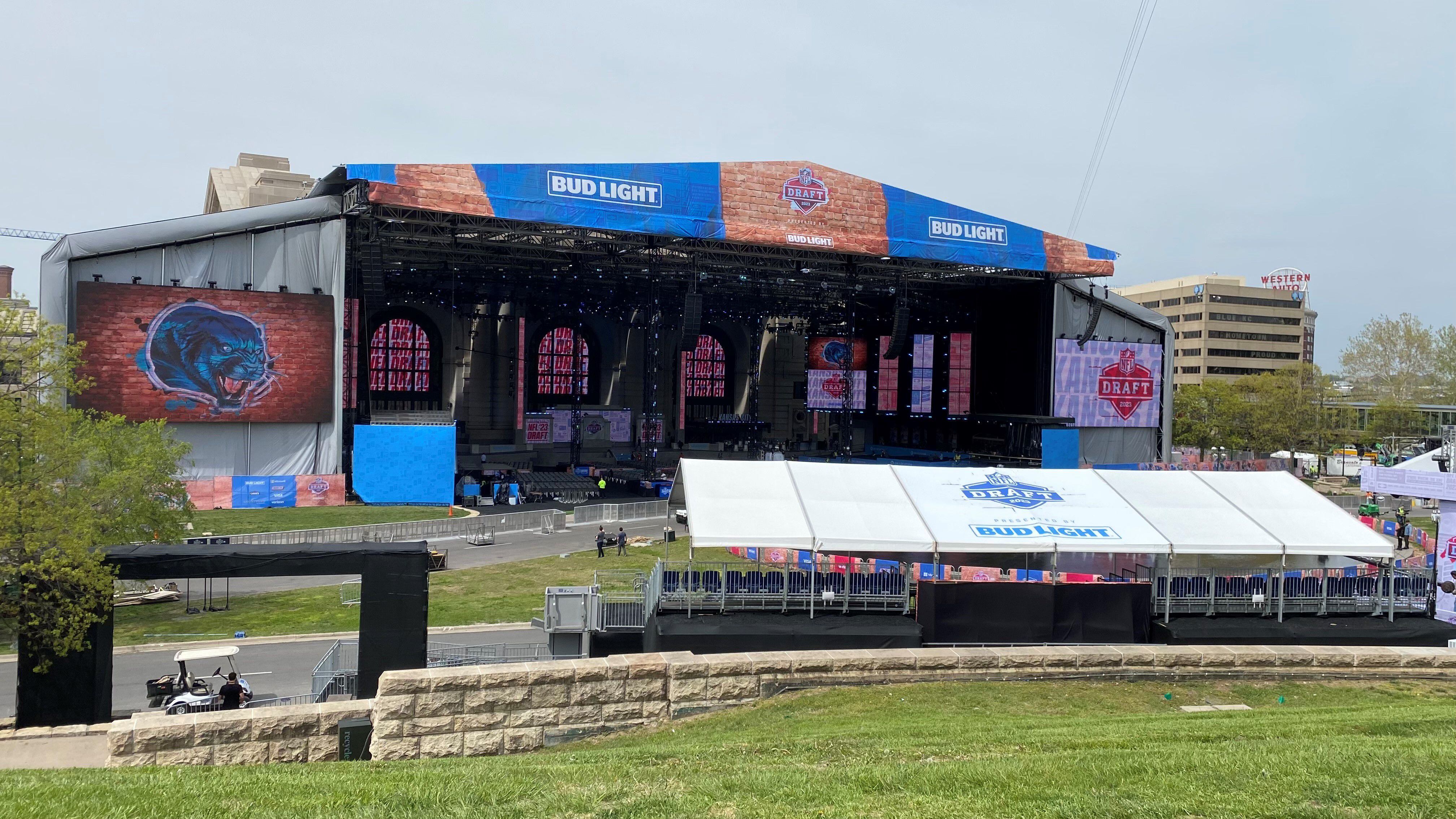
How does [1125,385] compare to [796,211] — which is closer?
[796,211]

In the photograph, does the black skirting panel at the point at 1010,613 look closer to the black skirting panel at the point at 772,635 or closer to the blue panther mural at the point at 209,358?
the black skirting panel at the point at 772,635

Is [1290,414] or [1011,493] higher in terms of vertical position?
[1290,414]

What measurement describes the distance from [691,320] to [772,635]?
3856 centimetres

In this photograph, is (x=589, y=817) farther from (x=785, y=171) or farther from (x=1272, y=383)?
(x=1272, y=383)

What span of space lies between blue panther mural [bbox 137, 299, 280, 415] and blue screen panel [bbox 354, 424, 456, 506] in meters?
4.87

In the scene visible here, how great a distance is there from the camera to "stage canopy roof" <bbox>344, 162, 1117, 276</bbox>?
4269cm

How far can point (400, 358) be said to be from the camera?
66.9 metres

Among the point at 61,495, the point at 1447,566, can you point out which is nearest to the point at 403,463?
the point at 61,495

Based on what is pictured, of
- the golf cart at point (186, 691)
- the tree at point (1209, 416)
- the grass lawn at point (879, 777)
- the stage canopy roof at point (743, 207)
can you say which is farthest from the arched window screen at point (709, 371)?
the grass lawn at point (879, 777)

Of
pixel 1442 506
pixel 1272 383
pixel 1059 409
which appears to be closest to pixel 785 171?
pixel 1059 409

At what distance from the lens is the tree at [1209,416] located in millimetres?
83062

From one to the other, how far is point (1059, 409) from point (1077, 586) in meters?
43.9

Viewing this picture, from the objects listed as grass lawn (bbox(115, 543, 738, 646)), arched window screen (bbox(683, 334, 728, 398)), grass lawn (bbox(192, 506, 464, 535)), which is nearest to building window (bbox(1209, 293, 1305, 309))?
arched window screen (bbox(683, 334, 728, 398))

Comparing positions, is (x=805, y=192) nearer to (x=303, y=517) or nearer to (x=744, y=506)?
(x=303, y=517)
